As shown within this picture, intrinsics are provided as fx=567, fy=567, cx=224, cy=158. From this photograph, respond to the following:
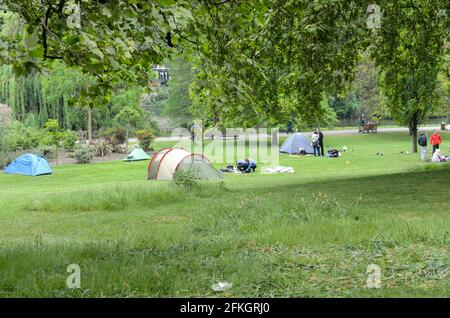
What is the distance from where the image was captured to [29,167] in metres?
28.8

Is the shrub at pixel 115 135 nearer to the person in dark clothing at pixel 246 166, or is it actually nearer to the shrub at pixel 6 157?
the shrub at pixel 6 157

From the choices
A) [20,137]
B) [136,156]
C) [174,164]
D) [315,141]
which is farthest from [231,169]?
[20,137]

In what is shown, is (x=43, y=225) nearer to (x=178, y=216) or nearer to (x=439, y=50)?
(x=178, y=216)

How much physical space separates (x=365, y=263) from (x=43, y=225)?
8663mm

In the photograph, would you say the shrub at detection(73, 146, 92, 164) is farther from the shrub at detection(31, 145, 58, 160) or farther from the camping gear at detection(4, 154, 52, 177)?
the camping gear at detection(4, 154, 52, 177)

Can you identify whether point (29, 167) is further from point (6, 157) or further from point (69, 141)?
point (69, 141)

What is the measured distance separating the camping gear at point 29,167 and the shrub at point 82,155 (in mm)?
4499

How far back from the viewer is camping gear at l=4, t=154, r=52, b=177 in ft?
94.1

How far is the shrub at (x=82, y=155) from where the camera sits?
111 ft

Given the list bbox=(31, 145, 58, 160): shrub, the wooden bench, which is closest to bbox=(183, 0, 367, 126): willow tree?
bbox=(31, 145, 58, 160): shrub

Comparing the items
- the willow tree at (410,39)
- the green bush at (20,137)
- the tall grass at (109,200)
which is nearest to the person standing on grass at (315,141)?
the willow tree at (410,39)

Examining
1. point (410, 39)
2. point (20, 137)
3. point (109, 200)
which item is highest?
point (410, 39)

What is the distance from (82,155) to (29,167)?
5326 mm

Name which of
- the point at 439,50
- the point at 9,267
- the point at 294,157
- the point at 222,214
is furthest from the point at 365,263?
the point at 294,157
